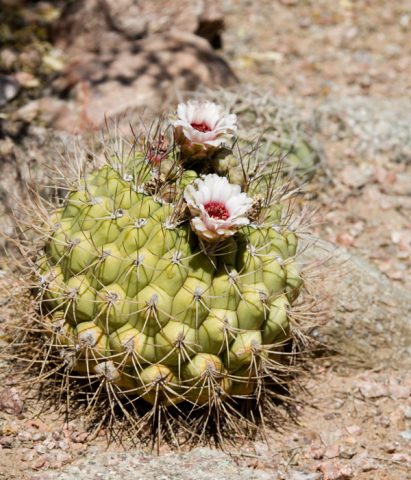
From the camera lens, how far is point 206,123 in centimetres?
315

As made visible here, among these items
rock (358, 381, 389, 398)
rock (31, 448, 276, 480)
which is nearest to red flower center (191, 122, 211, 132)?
rock (31, 448, 276, 480)

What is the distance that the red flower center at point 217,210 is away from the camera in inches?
115

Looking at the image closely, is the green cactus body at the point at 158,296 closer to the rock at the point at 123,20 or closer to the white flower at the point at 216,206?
the white flower at the point at 216,206

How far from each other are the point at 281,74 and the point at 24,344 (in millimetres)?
4073

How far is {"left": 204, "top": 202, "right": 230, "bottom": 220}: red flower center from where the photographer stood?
2.91 m

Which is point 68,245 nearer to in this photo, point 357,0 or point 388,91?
point 388,91

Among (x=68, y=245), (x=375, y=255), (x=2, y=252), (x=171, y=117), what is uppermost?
(x=171, y=117)

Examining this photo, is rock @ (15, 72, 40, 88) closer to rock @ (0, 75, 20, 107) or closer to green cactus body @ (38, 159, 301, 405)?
rock @ (0, 75, 20, 107)

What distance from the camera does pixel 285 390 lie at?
368cm

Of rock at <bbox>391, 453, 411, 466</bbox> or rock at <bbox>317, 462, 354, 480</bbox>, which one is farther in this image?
rock at <bbox>391, 453, 411, 466</bbox>

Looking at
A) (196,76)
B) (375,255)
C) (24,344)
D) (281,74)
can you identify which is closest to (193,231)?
(24,344)

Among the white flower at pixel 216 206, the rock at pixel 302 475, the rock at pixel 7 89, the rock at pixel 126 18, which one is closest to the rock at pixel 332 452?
the rock at pixel 302 475

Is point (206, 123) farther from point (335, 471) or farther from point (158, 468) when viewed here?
point (335, 471)

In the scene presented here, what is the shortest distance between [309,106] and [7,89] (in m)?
2.30
